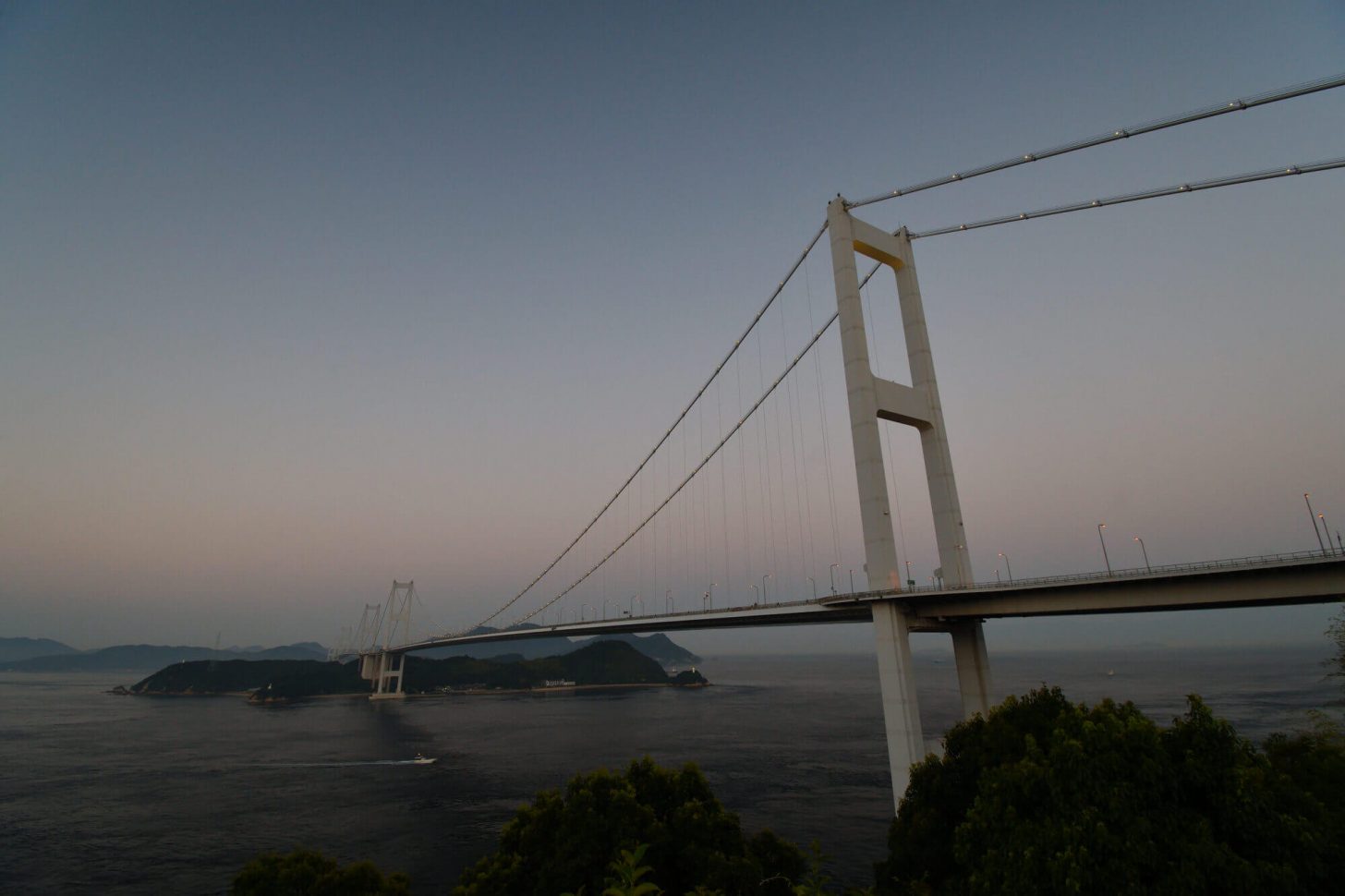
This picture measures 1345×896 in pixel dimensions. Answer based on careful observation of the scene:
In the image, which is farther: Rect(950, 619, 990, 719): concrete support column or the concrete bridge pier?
the concrete bridge pier

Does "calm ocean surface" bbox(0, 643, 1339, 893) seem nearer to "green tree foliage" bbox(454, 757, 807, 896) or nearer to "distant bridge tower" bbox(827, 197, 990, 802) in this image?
"distant bridge tower" bbox(827, 197, 990, 802)

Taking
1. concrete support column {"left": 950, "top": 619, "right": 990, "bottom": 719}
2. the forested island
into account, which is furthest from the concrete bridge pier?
concrete support column {"left": 950, "top": 619, "right": 990, "bottom": 719}

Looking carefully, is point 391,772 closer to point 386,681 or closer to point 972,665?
point 972,665

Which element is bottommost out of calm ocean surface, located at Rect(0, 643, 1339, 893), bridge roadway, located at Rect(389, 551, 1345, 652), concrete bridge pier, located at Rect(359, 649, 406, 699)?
calm ocean surface, located at Rect(0, 643, 1339, 893)

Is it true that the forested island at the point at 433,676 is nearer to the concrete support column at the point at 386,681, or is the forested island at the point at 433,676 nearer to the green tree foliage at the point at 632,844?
the concrete support column at the point at 386,681

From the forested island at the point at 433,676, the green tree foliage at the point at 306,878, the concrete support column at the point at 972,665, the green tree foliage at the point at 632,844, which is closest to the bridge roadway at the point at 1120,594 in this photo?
the concrete support column at the point at 972,665

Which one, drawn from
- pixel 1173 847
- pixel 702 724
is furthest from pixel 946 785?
pixel 702 724

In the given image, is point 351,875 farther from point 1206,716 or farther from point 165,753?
point 165,753
